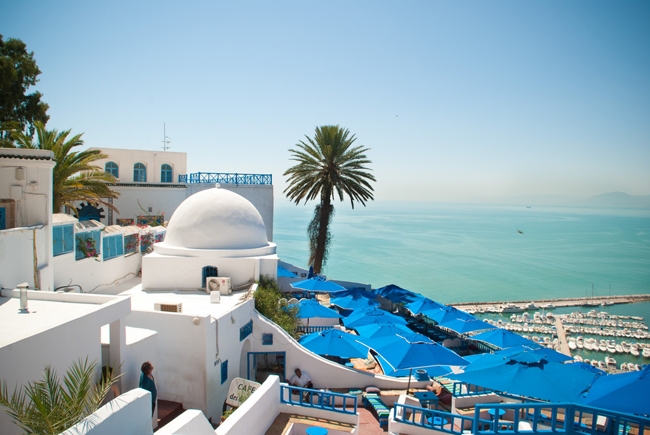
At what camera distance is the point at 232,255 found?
15422 millimetres

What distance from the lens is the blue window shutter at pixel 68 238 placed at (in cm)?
1263

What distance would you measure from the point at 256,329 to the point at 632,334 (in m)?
39.6

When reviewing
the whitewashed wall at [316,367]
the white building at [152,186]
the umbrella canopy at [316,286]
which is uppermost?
the white building at [152,186]

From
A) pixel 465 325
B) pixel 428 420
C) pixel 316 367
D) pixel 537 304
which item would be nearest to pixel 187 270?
pixel 316 367

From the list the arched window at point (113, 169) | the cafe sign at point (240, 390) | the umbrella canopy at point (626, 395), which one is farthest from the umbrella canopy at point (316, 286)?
the arched window at point (113, 169)

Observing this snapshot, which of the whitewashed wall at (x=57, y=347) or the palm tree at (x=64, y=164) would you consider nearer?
the whitewashed wall at (x=57, y=347)

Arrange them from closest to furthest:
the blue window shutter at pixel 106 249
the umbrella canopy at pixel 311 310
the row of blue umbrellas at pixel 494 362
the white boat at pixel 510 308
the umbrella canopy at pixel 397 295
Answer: the row of blue umbrellas at pixel 494 362, the blue window shutter at pixel 106 249, the umbrella canopy at pixel 311 310, the umbrella canopy at pixel 397 295, the white boat at pixel 510 308

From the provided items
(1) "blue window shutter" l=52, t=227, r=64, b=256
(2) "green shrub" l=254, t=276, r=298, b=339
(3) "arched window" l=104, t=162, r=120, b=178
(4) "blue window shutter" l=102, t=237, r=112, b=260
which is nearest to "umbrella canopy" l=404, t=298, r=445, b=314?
(2) "green shrub" l=254, t=276, r=298, b=339

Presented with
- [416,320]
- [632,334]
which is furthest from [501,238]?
[416,320]

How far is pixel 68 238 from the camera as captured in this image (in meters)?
12.8

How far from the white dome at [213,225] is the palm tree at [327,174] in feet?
28.9

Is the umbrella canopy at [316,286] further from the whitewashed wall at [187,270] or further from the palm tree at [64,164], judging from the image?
the palm tree at [64,164]

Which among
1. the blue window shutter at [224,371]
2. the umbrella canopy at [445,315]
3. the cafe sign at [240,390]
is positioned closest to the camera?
the cafe sign at [240,390]

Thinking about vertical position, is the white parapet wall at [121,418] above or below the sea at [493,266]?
above
